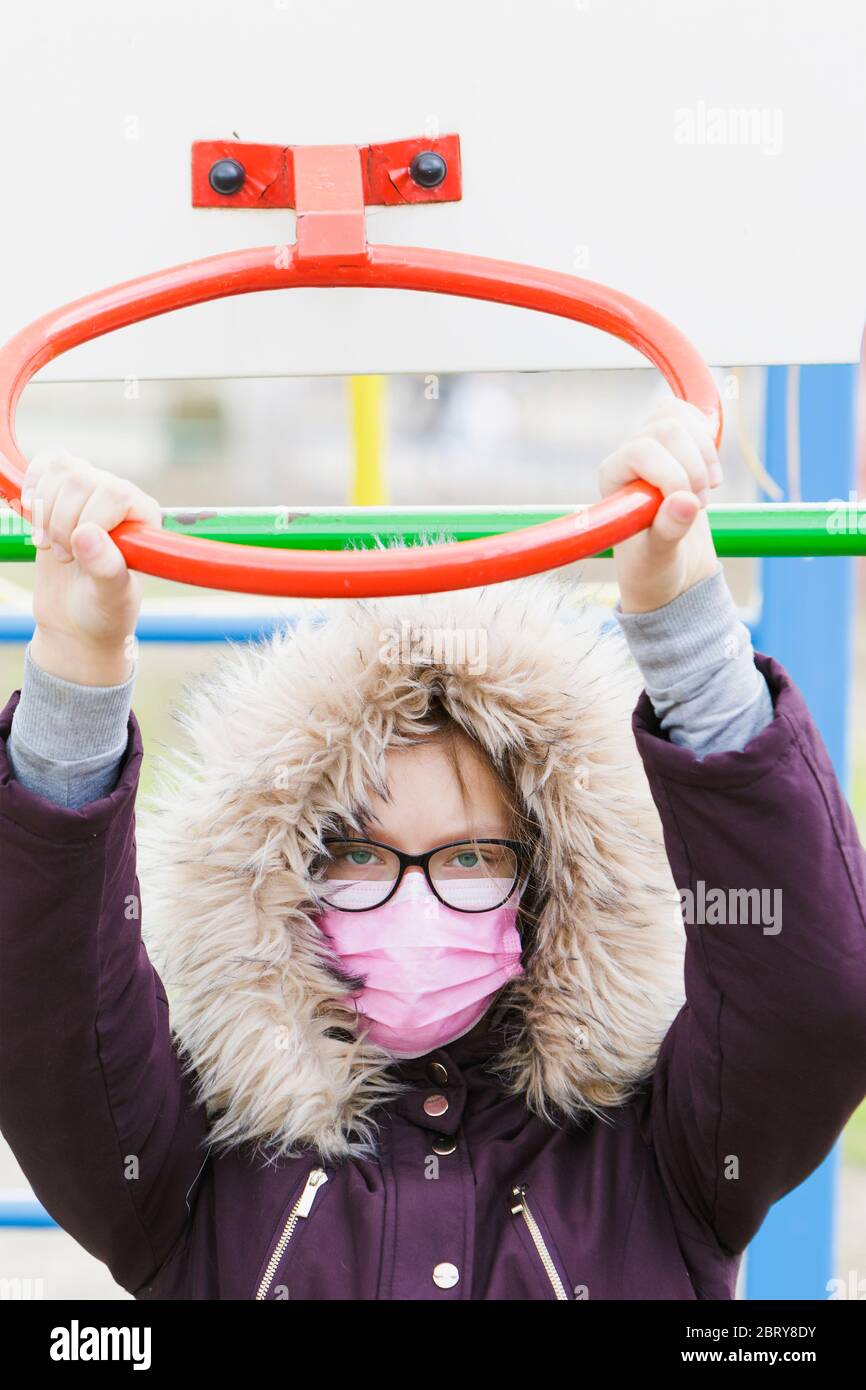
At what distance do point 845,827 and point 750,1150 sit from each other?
0.25m

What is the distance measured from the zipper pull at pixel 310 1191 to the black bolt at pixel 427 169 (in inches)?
30.9

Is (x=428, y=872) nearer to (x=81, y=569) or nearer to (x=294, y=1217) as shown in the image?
(x=294, y=1217)

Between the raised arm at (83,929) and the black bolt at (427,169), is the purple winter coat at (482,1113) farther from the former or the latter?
the black bolt at (427,169)

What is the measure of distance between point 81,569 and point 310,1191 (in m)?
0.52

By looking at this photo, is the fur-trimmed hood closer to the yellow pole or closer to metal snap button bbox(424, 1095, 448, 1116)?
metal snap button bbox(424, 1095, 448, 1116)

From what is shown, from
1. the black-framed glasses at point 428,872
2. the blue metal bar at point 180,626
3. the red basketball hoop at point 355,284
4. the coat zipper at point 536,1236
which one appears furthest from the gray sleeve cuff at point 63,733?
the blue metal bar at point 180,626

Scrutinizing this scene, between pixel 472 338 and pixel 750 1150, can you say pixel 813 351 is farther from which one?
pixel 750 1150

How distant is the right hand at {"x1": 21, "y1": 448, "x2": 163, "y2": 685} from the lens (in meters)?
0.94

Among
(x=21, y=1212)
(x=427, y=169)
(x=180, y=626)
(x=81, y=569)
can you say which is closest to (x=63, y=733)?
(x=81, y=569)

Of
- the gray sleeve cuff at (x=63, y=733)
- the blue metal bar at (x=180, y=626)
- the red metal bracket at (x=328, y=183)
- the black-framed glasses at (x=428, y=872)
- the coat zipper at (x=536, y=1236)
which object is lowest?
the coat zipper at (x=536, y=1236)

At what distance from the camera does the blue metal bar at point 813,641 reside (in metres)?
1.57

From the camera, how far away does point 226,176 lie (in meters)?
1.22

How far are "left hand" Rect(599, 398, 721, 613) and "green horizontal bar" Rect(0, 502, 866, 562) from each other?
160 millimetres
